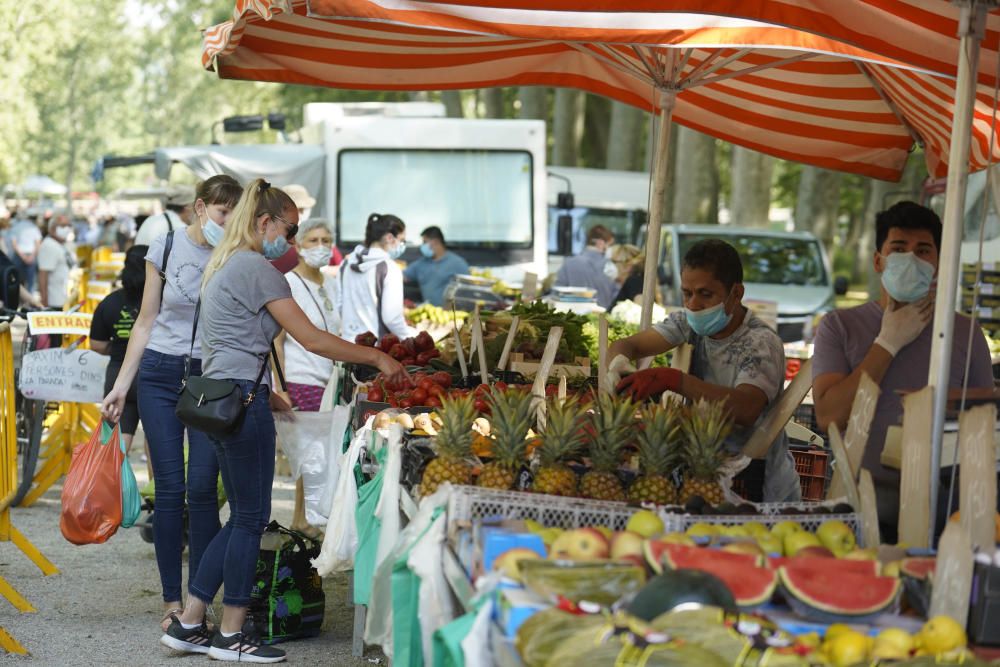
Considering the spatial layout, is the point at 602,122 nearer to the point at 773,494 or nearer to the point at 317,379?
the point at 317,379

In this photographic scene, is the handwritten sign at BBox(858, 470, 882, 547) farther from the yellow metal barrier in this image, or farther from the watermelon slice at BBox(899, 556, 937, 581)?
the yellow metal barrier

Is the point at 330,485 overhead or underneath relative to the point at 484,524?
underneath

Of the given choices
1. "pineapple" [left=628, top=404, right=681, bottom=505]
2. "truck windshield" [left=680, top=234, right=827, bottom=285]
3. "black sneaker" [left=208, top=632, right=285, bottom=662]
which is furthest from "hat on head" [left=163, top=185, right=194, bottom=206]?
"truck windshield" [left=680, top=234, right=827, bottom=285]

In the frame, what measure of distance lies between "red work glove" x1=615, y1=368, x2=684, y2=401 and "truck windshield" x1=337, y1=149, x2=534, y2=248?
408 inches

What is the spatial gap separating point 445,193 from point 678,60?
28.4 feet

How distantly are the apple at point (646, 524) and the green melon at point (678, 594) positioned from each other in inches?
21.2

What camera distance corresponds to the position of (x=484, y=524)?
3820mm

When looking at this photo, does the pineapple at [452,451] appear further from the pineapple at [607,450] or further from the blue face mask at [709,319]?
the blue face mask at [709,319]

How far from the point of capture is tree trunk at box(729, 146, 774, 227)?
72.9 ft

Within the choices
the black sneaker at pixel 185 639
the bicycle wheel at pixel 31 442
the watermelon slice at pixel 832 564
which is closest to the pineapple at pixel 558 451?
the watermelon slice at pixel 832 564

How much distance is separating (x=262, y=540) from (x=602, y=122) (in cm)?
2761

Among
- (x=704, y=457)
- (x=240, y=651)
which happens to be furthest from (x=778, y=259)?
(x=704, y=457)

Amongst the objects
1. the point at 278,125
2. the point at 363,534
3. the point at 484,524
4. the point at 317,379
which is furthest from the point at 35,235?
the point at 484,524

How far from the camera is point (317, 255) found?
850cm
